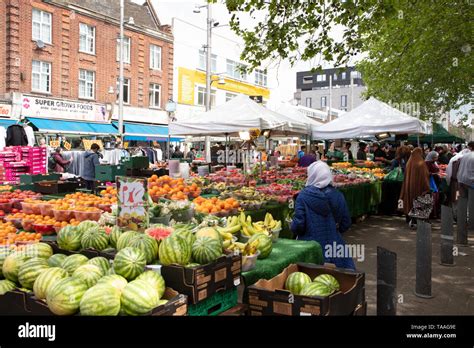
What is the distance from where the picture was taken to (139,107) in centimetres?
2853

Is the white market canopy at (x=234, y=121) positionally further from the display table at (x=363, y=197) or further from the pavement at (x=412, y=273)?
the pavement at (x=412, y=273)

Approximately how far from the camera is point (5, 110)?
811 inches

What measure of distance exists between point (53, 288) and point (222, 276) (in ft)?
3.23

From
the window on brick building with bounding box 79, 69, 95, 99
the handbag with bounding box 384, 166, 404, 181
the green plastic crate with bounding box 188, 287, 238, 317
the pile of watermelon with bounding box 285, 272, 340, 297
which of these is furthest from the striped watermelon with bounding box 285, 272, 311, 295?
the window on brick building with bounding box 79, 69, 95, 99

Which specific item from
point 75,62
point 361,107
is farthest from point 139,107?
point 361,107

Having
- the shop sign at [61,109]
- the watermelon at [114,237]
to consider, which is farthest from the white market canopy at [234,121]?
the shop sign at [61,109]

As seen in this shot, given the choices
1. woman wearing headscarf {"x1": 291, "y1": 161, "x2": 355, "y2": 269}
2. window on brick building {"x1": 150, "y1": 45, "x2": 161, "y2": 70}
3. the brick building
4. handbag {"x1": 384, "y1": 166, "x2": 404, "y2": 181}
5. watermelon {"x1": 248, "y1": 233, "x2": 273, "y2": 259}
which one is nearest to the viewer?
watermelon {"x1": 248, "y1": 233, "x2": 273, "y2": 259}

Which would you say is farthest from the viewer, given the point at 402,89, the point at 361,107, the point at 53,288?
the point at 402,89

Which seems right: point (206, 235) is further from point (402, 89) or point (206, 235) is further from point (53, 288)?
point (402, 89)

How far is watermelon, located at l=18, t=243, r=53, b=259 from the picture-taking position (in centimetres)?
297

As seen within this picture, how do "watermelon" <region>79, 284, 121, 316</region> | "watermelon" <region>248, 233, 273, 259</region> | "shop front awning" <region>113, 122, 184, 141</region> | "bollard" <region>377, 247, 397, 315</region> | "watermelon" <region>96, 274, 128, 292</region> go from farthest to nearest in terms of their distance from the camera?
"shop front awning" <region>113, 122, 184, 141</region> < "bollard" <region>377, 247, 397, 315</region> < "watermelon" <region>248, 233, 273, 259</region> < "watermelon" <region>96, 274, 128, 292</region> < "watermelon" <region>79, 284, 121, 316</region>

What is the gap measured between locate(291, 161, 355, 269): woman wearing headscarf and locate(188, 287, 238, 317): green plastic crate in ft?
6.93

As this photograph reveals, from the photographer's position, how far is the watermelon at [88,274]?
2498 millimetres

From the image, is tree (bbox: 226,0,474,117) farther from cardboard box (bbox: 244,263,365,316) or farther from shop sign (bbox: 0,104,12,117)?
shop sign (bbox: 0,104,12,117)
